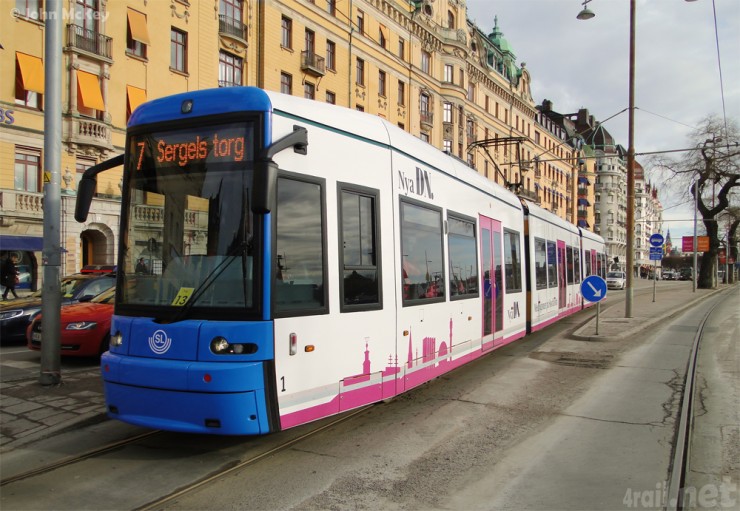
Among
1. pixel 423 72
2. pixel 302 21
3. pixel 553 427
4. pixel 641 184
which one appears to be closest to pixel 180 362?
pixel 553 427

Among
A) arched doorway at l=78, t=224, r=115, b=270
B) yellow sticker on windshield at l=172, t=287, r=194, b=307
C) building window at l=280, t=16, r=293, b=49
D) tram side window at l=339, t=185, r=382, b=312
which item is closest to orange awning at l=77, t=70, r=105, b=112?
arched doorway at l=78, t=224, r=115, b=270

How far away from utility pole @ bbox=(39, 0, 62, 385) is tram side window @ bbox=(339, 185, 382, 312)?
4254 millimetres

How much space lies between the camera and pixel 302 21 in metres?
34.7

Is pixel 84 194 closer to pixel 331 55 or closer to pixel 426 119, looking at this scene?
pixel 331 55

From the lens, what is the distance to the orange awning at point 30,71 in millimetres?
23344

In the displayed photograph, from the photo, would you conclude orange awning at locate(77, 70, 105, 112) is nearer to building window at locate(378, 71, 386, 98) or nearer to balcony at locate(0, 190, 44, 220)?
balcony at locate(0, 190, 44, 220)

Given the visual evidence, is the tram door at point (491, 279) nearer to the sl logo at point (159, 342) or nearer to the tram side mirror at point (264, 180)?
the tram side mirror at point (264, 180)

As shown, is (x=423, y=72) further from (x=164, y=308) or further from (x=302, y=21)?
(x=164, y=308)

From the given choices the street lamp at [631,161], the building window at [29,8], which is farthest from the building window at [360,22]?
the street lamp at [631,161]

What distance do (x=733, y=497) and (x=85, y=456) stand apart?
5252mm

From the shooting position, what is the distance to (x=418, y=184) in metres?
6.74

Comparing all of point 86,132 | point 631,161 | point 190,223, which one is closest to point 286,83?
point 86,132

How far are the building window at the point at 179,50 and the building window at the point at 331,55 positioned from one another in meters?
10.4

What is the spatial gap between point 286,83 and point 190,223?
3134cm
